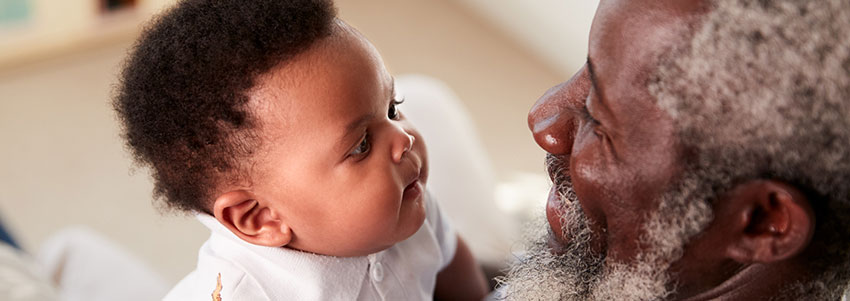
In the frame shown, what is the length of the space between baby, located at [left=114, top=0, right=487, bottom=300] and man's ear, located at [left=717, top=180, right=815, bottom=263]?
45 cm

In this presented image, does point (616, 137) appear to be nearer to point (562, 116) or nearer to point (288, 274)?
point (562, 116)

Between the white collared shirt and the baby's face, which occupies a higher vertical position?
the baby's face

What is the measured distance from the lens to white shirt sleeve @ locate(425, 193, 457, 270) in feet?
4.78

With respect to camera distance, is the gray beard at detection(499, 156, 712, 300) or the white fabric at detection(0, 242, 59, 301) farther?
the white fabric at detection(0, 242, 59, 301)

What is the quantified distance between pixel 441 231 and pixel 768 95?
72cm

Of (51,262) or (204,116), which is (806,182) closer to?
(204,116)

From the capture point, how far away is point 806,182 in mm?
919

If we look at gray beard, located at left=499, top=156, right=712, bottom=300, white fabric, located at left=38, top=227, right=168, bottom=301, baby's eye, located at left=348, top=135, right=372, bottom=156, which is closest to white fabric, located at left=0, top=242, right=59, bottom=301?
white fabric, located at left=38, top=227, right=168, bottom=301

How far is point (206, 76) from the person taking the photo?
1.07 meters

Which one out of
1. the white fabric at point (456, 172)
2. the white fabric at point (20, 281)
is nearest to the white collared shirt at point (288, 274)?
the white fabric at point (20, 281)

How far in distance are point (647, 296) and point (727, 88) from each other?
32cm

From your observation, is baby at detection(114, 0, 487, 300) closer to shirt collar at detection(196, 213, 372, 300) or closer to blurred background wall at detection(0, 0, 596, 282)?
shirt collar at detection(196, 213, 372, 300)

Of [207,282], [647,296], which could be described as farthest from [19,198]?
[647,296]

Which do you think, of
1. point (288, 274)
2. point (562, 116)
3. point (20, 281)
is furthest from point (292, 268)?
point (20, 281)
